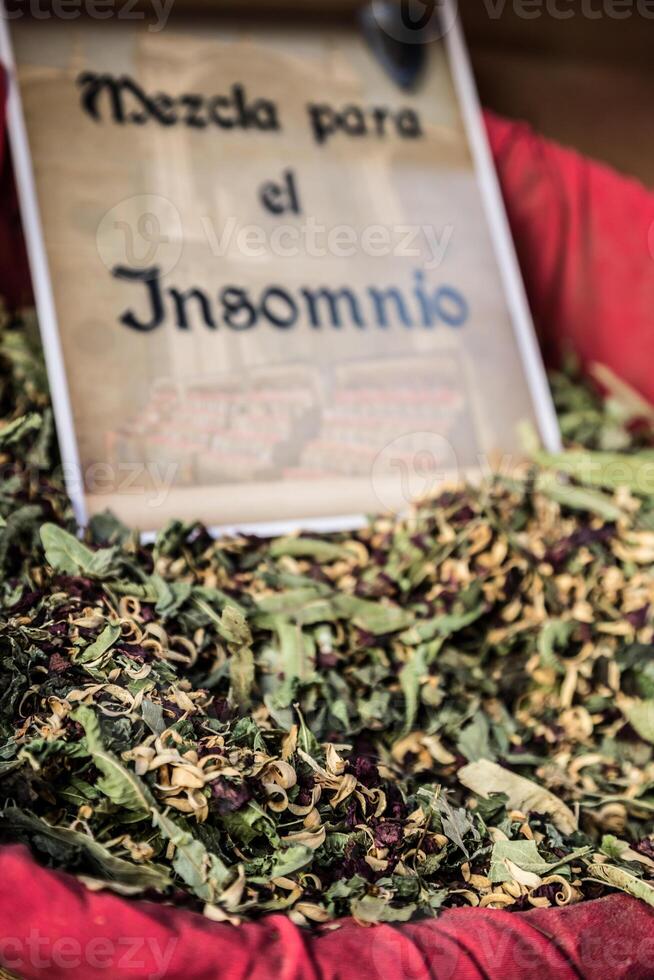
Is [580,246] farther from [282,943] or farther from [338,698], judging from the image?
[282,943]

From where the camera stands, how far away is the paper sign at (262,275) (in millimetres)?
1070

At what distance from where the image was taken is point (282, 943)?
1.92 ft

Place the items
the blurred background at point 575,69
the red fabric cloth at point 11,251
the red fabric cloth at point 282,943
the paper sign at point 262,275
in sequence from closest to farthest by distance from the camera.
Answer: the red fabric cloth at point 282,943 < the paper sign at point 262,275 < the red fabric cloth at point 11,251 < the blurred background at point 575,69

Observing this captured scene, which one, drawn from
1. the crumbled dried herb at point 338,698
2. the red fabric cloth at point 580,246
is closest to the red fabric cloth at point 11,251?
the crumbled dried herb at point 338,698

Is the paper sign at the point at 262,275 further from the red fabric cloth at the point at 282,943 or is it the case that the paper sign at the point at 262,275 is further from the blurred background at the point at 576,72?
the red fabric cloth at the point at 282,943

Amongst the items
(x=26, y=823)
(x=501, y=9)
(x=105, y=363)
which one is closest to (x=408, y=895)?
(x=26, y=823)

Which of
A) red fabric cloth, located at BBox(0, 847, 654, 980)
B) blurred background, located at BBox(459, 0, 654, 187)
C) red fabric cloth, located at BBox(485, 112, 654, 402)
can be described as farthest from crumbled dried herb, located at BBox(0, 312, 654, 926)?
blurred background, located at BBox(459, 0, 654, 187)

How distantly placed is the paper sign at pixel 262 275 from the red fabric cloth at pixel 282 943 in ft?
1.62

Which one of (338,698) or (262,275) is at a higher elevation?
(262,275)

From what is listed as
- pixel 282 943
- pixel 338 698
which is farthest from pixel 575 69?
pixel 282 943

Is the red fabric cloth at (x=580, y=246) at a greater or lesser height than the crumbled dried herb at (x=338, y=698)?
greater

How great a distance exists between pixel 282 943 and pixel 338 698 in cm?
29

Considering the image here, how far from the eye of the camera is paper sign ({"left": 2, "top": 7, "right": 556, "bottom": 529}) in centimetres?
107

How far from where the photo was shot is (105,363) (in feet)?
3.50
